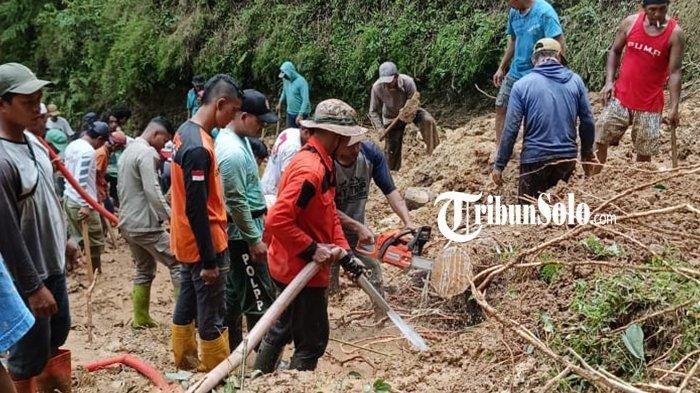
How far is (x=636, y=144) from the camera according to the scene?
638 centimetres

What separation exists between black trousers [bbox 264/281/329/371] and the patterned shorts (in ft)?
11.4

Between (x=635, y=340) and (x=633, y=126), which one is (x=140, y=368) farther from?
(x=633, y=126)

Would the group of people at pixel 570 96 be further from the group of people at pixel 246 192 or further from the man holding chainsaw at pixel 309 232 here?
the man holding chainsaw at pixel 309 232

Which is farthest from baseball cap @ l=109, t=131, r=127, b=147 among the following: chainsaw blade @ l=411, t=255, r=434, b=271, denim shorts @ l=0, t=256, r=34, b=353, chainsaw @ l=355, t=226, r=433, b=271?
denim shorts @ l=0, t=256, r=34, b=353

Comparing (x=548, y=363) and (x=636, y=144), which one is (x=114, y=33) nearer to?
(x=636, y=144)

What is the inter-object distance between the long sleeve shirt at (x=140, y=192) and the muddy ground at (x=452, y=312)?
0.94 metres

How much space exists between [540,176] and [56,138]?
6.83m

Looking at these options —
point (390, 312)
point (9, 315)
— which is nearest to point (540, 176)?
point (390, 312)

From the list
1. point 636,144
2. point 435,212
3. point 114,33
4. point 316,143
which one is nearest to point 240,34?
point 114,33

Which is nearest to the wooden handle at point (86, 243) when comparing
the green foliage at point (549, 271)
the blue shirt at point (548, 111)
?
the blue shirt at point (548, 111)

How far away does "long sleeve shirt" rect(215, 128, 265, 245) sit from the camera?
15.5ft

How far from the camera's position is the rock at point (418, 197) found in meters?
8.29

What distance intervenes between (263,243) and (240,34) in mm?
12583

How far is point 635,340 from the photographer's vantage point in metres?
3.19
